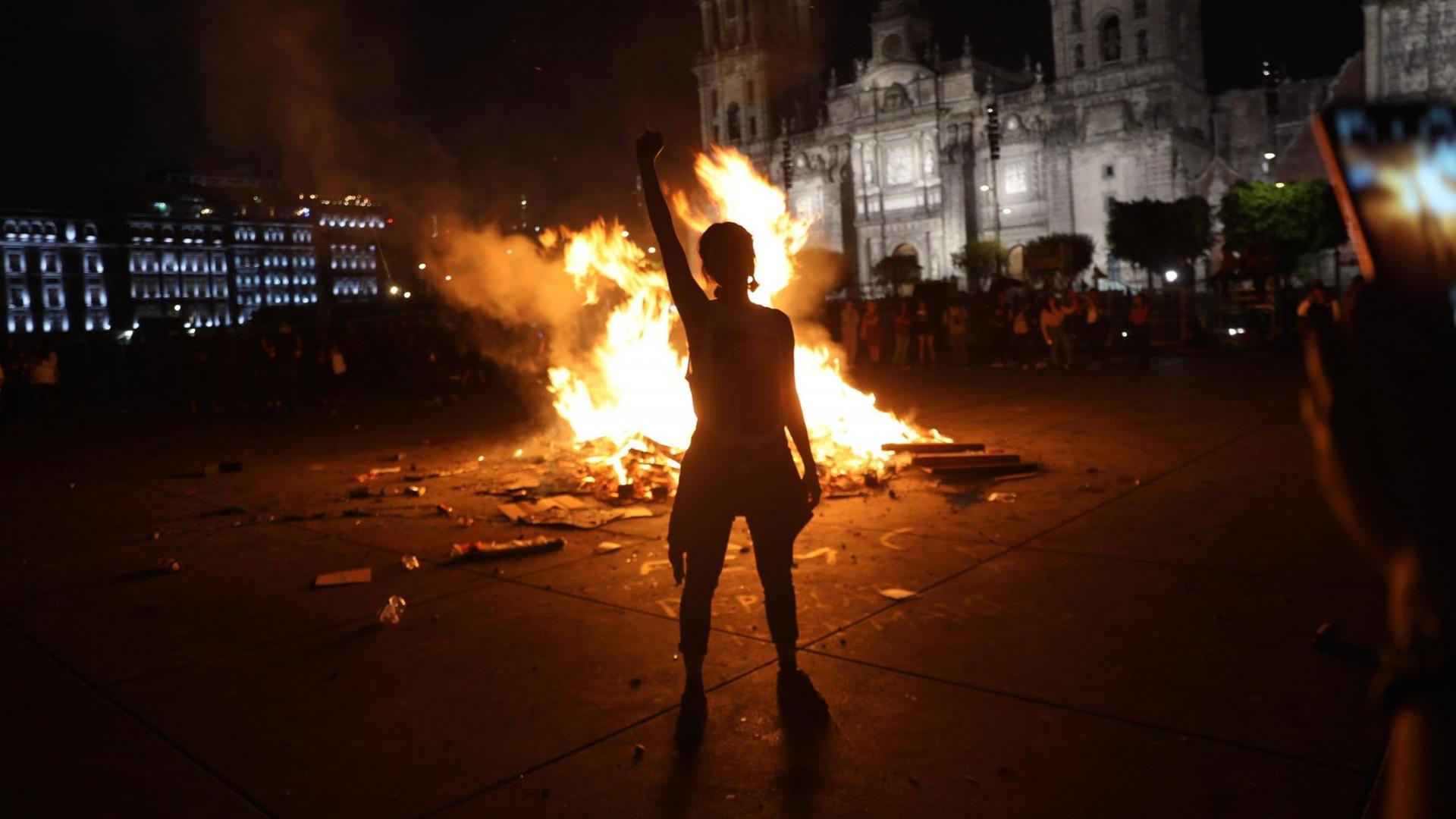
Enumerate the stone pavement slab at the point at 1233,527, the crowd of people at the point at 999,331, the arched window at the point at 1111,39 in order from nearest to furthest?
the stone pavement slab at the point at 1233,527
the crowd of people at the point at 999,331
the arched window at the point at 1111,39

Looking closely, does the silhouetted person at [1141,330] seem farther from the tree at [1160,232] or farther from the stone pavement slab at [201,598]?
the tree at [1160,232]

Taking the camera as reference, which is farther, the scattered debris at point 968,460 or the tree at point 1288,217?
the tree at point 1288,217

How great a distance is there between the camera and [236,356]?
68.9ft

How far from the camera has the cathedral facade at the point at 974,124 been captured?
66.2 m

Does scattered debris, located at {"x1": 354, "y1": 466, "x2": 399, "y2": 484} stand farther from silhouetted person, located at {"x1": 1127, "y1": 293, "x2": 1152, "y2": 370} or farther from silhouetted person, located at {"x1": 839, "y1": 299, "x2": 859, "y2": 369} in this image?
silhouetted person, located at {"x1": 839, "y1": 299, "x2": 859, "y2": 369}

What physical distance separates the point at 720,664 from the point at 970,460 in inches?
208

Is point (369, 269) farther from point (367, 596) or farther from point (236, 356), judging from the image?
point (367, 596)

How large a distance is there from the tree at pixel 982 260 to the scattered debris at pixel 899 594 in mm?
64288

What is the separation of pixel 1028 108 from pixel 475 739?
251 ft

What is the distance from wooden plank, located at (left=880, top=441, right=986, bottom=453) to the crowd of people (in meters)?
11.8

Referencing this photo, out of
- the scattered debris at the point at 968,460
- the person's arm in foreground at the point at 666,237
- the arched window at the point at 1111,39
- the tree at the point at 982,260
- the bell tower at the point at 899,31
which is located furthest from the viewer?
the bell tower at the point at 899,31

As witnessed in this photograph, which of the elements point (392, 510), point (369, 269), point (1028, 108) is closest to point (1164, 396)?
point (392, 510)

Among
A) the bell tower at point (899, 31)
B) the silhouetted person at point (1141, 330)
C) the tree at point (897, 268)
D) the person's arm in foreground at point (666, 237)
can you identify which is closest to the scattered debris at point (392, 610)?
the person's arm in foreground at point (666, 237)

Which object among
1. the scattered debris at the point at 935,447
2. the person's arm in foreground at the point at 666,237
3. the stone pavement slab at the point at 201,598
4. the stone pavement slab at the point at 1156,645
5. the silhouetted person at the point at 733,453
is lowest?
the stone pavement slab at the point at 1156,645
